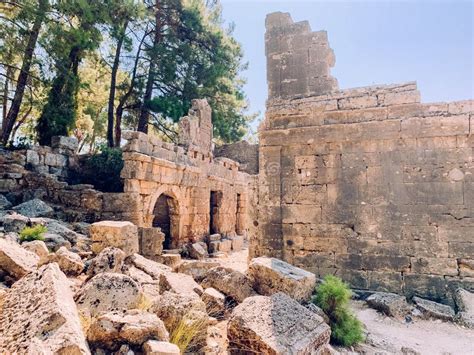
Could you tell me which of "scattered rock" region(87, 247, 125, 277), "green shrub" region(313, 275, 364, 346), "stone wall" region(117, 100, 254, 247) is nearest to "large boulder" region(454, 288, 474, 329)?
"green shrub" region(313, 275, 364, 346)

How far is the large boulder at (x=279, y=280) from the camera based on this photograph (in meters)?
4.23

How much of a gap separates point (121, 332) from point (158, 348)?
1.11ft

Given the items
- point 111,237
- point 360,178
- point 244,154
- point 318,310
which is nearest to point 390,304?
point 318,310

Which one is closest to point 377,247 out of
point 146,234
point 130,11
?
point 146,234

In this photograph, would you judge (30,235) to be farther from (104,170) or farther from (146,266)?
(104,170)

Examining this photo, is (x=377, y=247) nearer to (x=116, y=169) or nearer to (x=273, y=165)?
(x=273, y=165)

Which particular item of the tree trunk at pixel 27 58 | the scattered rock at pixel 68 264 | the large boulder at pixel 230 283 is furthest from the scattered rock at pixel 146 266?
the tree trunk at pixel 27 58

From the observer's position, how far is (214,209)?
577 inches

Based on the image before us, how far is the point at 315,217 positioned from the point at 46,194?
751 cm

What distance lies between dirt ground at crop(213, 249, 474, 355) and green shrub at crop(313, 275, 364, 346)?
0.13 meters

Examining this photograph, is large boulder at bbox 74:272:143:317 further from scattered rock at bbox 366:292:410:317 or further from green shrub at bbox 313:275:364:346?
scattered rock at bbox 366:292:410:317

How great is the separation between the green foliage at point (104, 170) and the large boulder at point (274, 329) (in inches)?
311

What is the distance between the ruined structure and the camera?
17.6 ft

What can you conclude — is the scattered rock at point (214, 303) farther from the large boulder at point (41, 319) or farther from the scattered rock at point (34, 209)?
the scattered rock at point (34, 209)
